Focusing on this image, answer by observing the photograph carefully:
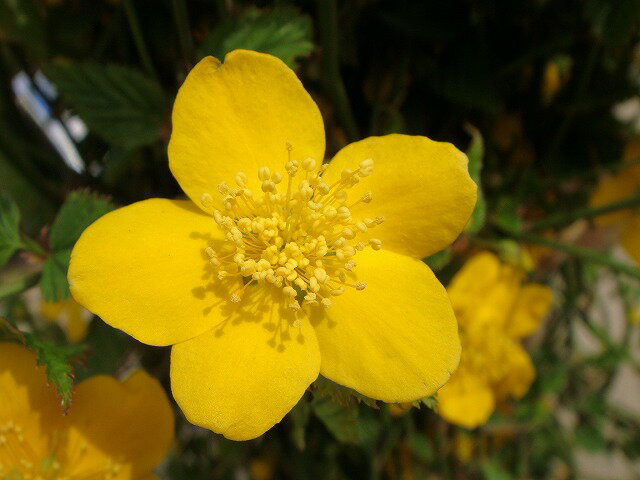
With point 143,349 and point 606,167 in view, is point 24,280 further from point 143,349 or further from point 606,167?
point 606,167

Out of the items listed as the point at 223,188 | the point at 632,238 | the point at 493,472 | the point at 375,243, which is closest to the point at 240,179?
the point at 223,188

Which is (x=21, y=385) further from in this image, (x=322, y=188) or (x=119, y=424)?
(x=322, y=188)

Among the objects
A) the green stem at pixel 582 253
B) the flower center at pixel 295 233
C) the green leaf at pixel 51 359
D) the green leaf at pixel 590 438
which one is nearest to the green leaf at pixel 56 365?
the green leaf at pixel 51 359

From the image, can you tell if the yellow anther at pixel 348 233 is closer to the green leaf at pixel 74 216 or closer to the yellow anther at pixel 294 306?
the yellow anther at pixel 294 306

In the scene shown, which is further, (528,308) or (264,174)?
(528,308)

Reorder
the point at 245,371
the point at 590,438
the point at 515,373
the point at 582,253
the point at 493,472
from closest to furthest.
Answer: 1. the point at 245,371
2. the point at 582,253
3. the point at 515,373
4. the point at 493,472
5. the point at 590,438

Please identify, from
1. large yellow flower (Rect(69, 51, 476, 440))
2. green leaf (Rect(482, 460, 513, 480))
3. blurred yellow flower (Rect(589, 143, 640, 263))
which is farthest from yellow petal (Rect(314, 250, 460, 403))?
green leaf (Rect(482, 460, 513, 480))
